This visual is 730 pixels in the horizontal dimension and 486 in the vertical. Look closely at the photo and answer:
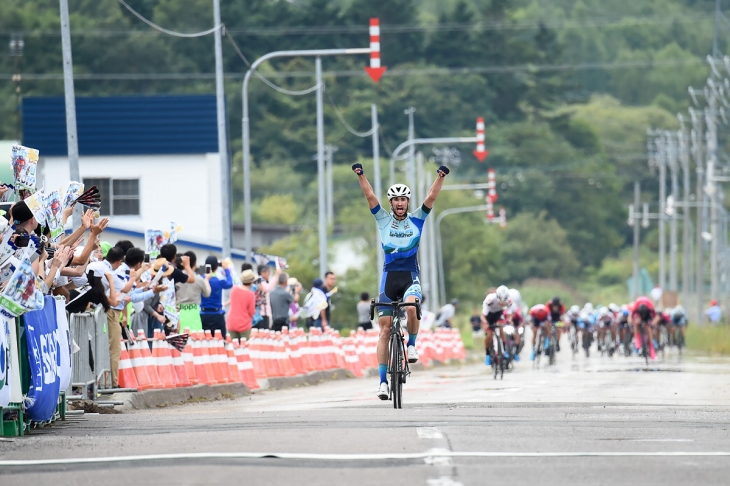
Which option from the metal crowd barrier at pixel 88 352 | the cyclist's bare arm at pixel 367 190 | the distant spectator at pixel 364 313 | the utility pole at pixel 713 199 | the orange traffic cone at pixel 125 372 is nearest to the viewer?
the cyclist's bare arm at pixel 367 190

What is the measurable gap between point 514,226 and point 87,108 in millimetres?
70954

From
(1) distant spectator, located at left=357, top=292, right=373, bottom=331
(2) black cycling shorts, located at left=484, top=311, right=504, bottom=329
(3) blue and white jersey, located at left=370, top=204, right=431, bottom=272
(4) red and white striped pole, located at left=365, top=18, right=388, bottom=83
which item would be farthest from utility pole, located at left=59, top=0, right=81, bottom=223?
(1) distant spectator, located at left=357, top=292, right=373, bottom=331

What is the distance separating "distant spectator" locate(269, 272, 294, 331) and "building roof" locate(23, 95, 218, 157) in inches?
1025

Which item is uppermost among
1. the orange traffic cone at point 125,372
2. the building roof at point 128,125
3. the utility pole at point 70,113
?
the building roof at point 128,125

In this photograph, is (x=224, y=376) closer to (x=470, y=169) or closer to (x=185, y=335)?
(x=185, y=335)

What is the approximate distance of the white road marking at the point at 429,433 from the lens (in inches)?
454

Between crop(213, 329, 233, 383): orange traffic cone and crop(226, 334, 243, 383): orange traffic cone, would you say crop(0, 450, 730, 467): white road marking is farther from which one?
crop(226, 334, 243, 383): orange traffic cone

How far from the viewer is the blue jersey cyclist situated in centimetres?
1549

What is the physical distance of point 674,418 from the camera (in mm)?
14312

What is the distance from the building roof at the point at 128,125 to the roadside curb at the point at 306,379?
24736 mm

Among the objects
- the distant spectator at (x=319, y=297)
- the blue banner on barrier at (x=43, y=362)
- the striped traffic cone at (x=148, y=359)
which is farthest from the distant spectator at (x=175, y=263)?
the distant spectator at (x=319, y=297)

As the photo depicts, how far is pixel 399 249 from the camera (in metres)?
15.5

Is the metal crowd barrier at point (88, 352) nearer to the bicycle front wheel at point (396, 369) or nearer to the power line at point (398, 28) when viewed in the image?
the bicycle front wheel at point (396, 369)

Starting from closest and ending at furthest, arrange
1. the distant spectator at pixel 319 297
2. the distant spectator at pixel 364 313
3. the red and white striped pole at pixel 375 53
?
the red and white striped pole at pixel 375 53 < the distant spectator at pixel 319 297 < the distant spectator at pixel 364 313
